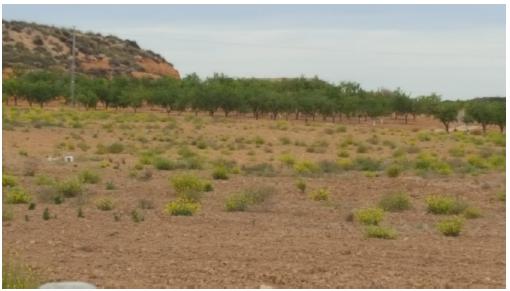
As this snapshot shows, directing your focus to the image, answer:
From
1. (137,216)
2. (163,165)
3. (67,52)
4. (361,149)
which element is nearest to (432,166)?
(163,165)

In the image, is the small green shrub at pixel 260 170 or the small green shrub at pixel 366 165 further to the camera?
the small green shrub at pixel 366 165

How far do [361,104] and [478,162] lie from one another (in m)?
63.9

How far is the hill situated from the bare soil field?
94.5 meters

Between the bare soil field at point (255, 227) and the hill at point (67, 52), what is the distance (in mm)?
94482

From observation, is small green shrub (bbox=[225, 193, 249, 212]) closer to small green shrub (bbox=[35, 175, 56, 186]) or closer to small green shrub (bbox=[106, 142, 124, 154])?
small green shrub (bbox=[35, 175, 56, 186])

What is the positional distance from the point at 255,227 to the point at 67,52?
412 ft

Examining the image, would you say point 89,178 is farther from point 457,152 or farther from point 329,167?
point 457,152

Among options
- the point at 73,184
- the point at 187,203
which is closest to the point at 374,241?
the point at 187,203

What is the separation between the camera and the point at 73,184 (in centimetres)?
→ 2214

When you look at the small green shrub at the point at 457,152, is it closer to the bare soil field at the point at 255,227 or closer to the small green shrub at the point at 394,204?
the bare soil field at the point at 255,227

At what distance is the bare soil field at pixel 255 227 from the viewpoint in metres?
12.2

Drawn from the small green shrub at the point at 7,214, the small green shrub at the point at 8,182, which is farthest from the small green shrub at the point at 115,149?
the small green shrub at the point at 7,214

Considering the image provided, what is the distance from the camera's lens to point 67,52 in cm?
13888

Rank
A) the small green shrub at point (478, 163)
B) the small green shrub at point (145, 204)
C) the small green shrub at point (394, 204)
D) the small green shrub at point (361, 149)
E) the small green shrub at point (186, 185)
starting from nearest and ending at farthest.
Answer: the small green shrub at point (145, 204) → the small green shrub at point (394, 204) → the small green shrub at point (186, 185) → the small green shrub at point (478, 163) → the small green shrub at point (361, 149)
